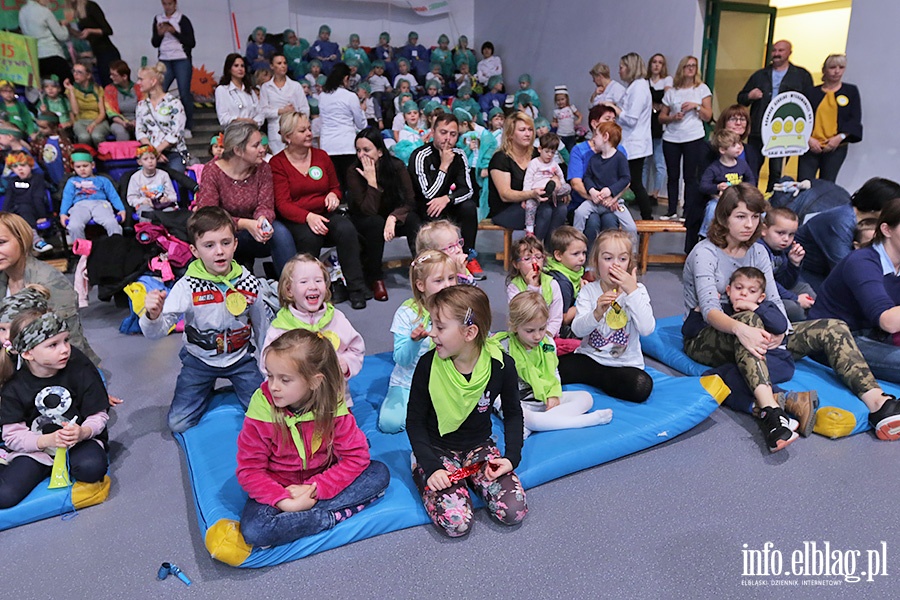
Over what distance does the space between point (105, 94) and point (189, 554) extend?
20.7 feet

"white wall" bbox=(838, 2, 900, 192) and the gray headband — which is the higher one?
"white wall" bbox=(838, 2, 900, 192)

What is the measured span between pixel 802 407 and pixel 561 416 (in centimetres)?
103

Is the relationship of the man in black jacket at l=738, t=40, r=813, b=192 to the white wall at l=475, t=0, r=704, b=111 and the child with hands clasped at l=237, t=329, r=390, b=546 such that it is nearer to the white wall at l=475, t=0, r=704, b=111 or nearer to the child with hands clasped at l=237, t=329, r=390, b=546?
the white wall at l=475, t=0, r=704, b=111

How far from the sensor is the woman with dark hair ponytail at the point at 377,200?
15.8ft

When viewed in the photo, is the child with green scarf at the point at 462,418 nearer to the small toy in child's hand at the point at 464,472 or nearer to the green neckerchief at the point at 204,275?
the small toy in child's hand at the point at 464,472

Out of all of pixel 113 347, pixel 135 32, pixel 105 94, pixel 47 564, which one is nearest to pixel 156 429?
pixel 47 564

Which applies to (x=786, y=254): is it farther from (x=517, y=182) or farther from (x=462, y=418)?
(x=462, y=418)

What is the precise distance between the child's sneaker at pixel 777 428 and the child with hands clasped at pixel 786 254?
1034 millimetres

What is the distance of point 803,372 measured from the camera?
324cm

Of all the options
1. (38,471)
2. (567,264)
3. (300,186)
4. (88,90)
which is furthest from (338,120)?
(38,471)

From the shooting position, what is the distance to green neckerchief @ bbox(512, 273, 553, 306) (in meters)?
3.33

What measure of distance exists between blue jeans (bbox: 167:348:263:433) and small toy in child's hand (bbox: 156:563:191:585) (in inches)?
35.5

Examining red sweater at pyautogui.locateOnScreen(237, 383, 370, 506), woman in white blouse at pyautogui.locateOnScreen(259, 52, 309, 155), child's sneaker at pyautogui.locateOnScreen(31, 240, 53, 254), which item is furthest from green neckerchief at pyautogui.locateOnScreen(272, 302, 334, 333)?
woman in white blouse at pyautogui.locateOnScreen(259, 52, 309, 155)

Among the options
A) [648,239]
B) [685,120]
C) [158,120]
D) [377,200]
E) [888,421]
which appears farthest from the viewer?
[685,120]
